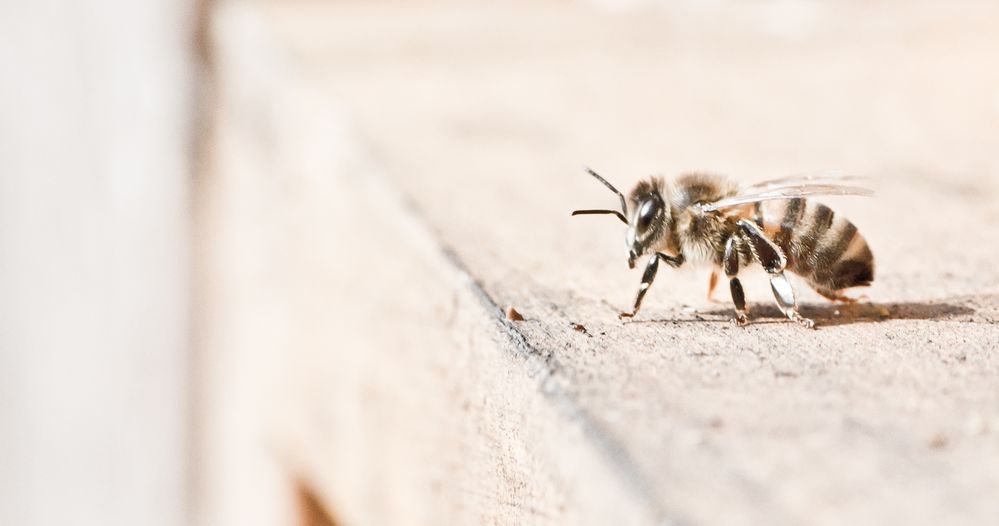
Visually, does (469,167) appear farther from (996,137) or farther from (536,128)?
(996,137)

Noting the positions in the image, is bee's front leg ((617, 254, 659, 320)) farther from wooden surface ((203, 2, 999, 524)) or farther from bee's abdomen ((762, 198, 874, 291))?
bee's abdomen ((762, 198, 874, 291))

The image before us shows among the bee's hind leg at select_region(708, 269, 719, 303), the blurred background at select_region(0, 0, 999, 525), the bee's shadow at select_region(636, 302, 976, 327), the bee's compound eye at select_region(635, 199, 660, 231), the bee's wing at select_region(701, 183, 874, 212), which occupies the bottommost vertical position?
the blurred background at select_region(0, 0, 999, 525)

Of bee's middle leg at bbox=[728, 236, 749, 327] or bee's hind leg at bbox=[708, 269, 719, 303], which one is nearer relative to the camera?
bee's middle leg at bbox=[728, 236, 749, 327]

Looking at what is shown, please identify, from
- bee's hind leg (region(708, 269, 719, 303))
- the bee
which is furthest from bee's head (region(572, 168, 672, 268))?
bee's hind leg (region(708, 269, 719, 303))

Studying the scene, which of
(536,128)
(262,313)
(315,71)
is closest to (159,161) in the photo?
(315,71)

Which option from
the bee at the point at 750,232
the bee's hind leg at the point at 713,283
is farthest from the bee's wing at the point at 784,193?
A: the bee's hind leg at the point at 713,283

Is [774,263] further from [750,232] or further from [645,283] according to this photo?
[645,283]
